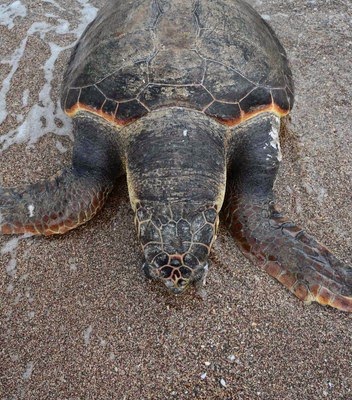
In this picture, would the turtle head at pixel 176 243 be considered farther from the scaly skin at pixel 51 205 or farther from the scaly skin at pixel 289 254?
the scaly skin at pixel 51 205

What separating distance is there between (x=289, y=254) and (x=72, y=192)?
3.97ft

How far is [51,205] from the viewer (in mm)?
2518

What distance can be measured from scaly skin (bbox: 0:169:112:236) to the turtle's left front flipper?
771 millimetres

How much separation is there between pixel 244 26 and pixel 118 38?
2.57 feet

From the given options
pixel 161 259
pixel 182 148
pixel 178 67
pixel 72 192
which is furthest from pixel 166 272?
pixel 178 67

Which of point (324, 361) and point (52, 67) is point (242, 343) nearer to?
point (324, 361)

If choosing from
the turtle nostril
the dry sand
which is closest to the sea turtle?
the turtle nostril

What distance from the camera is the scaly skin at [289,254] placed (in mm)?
2191

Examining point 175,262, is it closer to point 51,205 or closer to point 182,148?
point 182,148

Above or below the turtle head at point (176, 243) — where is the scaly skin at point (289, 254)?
below

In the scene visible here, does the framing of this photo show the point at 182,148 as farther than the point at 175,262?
Yes

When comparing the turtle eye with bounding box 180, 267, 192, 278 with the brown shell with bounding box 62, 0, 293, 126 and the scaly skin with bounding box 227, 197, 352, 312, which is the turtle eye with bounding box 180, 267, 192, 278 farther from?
the brown shell with bounding box 62, 0, 293, 126

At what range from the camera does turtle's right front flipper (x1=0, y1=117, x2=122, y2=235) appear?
8.18 feet

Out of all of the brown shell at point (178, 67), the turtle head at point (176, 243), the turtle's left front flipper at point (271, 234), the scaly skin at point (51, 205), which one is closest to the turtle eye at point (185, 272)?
the turtle head at point (176, 243)
